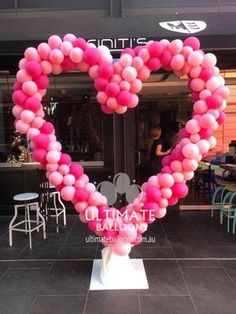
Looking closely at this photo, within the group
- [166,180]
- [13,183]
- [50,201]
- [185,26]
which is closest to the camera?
[166,180]

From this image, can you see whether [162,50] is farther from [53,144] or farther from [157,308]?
[157,308]

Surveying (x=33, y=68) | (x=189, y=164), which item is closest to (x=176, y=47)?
(x=189, y=164)

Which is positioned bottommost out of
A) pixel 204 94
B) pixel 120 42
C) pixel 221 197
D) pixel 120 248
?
pixel 221 197

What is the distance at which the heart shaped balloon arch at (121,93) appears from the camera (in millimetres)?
2889

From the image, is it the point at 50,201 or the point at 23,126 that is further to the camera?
the point at 50,201

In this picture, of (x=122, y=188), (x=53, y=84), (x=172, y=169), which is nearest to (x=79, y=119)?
(x=53, y=84)

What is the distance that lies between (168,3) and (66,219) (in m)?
3.83

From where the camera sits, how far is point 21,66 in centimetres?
297

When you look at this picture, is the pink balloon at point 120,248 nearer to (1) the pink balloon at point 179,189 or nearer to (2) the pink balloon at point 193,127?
(1) the pink balloon at point 179,189

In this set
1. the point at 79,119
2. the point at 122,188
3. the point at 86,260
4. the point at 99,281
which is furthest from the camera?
the point at 79,119

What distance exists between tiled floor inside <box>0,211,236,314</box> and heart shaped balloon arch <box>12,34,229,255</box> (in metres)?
0.79

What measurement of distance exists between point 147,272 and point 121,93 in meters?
2.02

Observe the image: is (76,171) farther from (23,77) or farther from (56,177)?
(23,77)

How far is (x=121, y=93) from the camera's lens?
287cm
